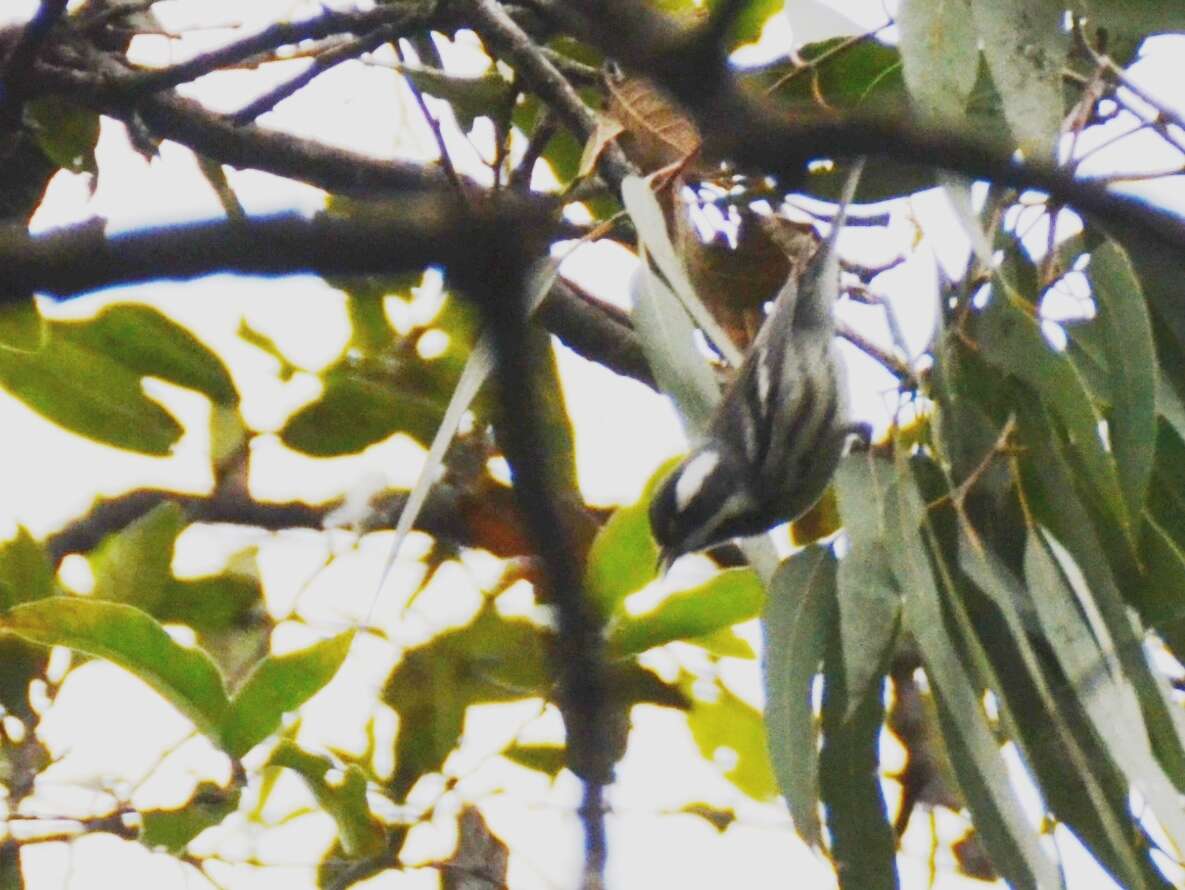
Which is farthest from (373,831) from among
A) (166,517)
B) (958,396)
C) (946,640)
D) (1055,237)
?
(1055,237)

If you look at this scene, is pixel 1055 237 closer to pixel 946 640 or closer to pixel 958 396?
pixel 958 396

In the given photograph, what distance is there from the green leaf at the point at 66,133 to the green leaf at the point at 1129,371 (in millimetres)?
1112

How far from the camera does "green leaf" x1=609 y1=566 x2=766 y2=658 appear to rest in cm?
169

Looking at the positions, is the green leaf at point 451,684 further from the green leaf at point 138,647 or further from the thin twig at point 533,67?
the thin twig at point 533,67

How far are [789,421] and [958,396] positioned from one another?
0.73 ft

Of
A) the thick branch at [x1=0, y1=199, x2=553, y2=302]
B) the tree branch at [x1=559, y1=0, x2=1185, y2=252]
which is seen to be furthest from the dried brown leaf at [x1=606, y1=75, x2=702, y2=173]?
the thick branch at [x1=0, y1=199, x2=553, y2=302]

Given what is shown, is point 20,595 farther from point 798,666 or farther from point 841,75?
point 841,75

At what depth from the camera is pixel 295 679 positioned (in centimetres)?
154

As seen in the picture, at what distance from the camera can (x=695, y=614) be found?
5.62ft

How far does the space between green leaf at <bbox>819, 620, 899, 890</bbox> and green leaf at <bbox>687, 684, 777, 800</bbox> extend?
38 centimetres

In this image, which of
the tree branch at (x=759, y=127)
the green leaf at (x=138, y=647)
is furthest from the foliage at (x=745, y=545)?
the tree branch at (x=759, y=127)

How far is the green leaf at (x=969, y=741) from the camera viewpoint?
144 cm

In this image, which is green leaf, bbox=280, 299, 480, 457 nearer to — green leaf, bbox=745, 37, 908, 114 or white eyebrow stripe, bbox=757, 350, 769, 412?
white eyebrow stripe, bbox=757, 350, 769, 412

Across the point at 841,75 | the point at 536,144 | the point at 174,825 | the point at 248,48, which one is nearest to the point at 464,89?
the point at 536,144
